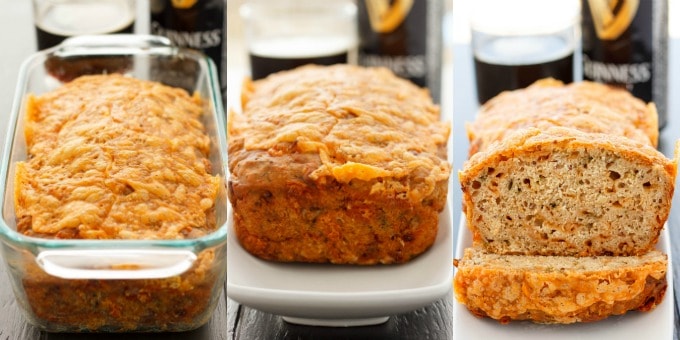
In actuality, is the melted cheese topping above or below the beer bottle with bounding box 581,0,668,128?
above

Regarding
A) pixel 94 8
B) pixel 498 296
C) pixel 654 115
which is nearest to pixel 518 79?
pixel 654 115

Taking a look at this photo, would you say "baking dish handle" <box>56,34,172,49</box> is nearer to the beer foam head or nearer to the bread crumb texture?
the bread crumb texture

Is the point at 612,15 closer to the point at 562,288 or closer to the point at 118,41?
the point at 562,288

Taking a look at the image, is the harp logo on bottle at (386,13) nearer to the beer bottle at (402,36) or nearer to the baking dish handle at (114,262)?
the beer bottle at (402,36)

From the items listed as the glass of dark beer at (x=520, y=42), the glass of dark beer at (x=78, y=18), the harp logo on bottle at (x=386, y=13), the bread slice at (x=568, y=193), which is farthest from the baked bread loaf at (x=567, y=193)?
the glass of dark beer at (x=78, y=18)

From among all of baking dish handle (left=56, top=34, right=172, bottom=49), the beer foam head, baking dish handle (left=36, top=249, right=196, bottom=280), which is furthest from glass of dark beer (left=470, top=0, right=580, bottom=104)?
baking dish handle (left=36, top=249, right=196, bottom=280)

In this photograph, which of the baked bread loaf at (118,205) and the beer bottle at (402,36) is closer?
the baked bread loaf at (118,205)

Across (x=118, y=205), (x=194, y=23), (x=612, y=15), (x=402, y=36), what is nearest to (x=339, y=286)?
(x=118, y=205)
